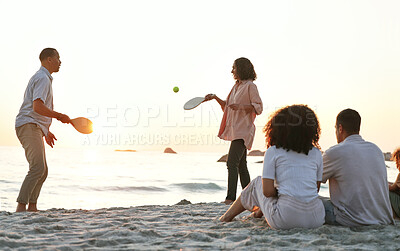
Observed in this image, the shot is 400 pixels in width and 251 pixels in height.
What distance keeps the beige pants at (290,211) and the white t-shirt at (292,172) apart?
0.06 metres

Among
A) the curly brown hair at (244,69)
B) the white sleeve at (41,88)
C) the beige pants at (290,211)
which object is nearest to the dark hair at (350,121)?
the beige pants at (290,211)

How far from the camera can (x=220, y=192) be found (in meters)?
16.8

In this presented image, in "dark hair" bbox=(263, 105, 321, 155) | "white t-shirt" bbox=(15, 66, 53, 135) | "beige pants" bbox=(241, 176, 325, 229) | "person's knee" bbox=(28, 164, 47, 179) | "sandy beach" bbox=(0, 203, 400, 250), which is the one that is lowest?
"sandy beach" bbox=(0, 203, 400, 250)

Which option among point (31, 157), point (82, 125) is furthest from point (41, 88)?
point (31, 157)

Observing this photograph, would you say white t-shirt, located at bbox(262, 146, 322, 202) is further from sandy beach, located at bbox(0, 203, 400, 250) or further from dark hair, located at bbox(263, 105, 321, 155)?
sandy beach, located at bbox(0, 203, 400, 250)

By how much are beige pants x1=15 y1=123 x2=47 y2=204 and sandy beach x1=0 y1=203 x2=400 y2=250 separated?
1.98 feet

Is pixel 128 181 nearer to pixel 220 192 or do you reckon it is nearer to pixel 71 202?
pixel 220 192

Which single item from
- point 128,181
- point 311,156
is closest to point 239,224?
point 311,156

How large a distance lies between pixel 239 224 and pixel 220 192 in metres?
13.3

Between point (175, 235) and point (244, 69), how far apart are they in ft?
9.26

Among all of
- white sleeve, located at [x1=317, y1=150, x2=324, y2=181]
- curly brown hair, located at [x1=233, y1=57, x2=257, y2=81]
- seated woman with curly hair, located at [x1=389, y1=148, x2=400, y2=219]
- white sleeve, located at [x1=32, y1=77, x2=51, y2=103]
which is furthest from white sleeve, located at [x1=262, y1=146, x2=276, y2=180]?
white sleeve, located at [x1=32, y1=77, x2=51, y2=103]

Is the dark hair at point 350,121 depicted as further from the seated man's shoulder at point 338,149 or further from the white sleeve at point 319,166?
the white sleeve at point 319,166

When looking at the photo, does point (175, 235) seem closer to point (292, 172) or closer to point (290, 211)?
point (290, 211)

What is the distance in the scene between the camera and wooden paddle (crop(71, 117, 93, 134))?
4949mm
